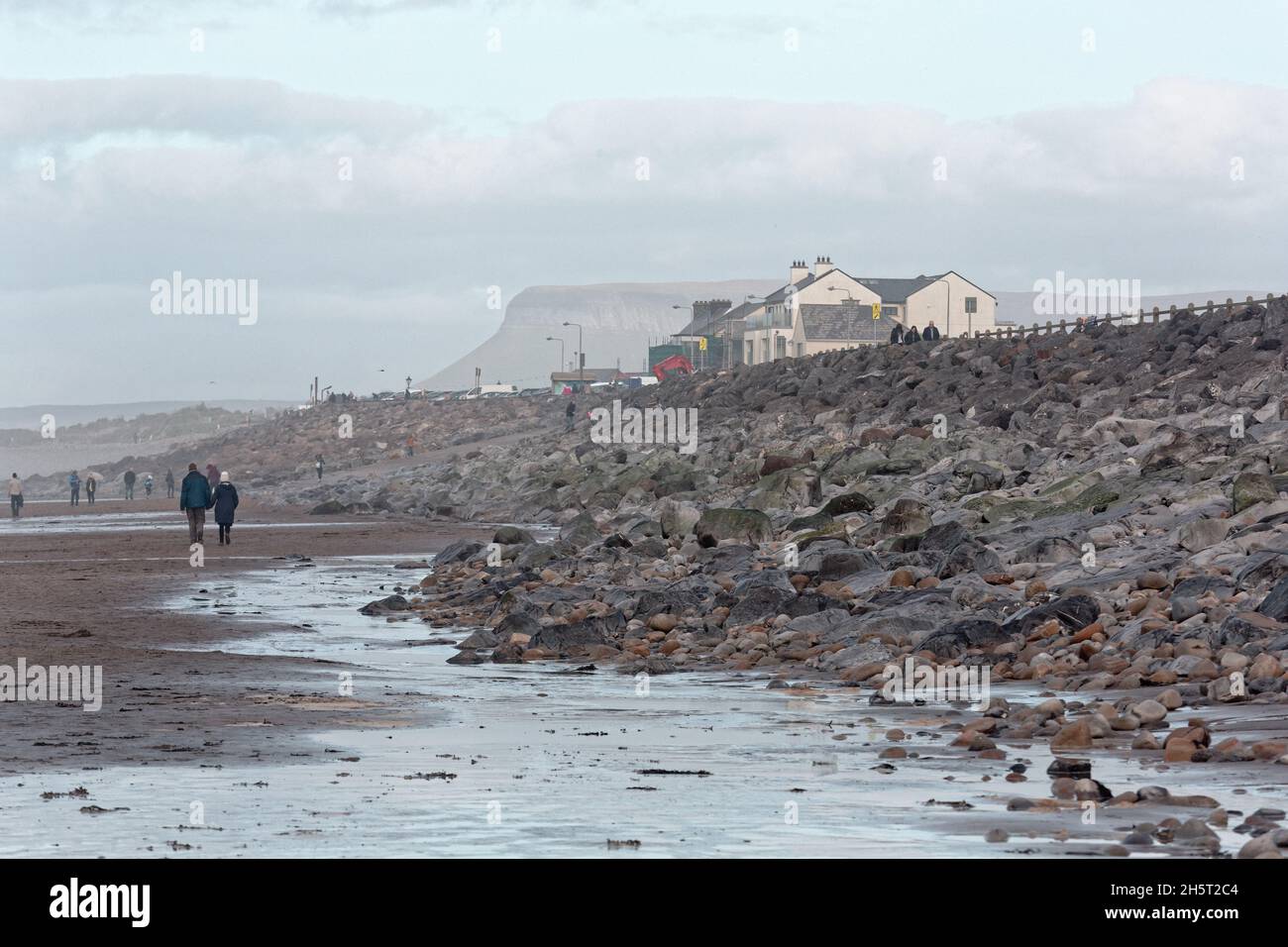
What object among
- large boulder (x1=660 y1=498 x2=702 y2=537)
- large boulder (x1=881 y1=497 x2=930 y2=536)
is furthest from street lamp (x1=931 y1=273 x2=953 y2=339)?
large boulder (x1=881 y1=497 x2=930 y2=536)

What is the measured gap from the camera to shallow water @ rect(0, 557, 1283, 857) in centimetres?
778

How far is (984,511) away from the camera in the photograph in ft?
80.4

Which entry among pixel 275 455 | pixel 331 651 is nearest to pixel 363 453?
pixel 275 455

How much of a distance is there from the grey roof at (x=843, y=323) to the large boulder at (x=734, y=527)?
85851mm

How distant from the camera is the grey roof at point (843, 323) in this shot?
112 metres

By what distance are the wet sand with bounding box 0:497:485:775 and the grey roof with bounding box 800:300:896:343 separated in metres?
77.5

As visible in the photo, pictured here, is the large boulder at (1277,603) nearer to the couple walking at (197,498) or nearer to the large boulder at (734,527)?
the large boulder at (734,527)

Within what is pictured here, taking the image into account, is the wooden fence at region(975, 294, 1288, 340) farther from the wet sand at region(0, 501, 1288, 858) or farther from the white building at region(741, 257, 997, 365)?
the white building at region(741, 257, 997, 365)

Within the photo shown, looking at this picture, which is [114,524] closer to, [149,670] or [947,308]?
[149,670]

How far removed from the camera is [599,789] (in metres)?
9.46

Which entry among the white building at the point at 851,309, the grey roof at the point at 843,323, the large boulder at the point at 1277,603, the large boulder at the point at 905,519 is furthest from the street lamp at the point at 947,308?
the large boulder at the point at 1277,603

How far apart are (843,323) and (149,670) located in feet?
326

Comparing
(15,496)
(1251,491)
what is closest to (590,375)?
(15,496)

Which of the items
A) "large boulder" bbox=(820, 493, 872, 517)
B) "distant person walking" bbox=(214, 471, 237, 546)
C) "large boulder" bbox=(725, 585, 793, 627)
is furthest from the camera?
"distant person walking" bbox=(214, 471, 237, 546)
